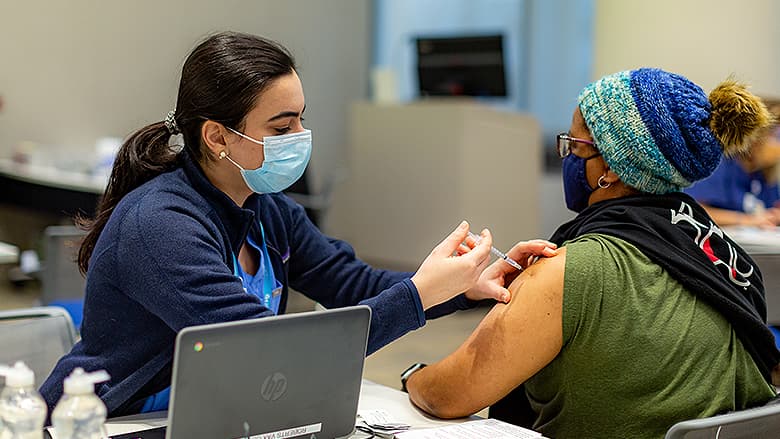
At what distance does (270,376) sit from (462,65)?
5102mm

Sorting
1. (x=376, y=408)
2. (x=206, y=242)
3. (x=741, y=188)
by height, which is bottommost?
(x=741, y=188)

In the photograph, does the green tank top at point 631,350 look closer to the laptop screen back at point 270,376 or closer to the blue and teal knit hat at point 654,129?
the blue and teal knit hat at point 654,129

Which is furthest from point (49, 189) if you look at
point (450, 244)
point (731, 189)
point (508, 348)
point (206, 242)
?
point (508, 348)

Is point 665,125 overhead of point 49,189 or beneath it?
overhead

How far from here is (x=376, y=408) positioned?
1659mm

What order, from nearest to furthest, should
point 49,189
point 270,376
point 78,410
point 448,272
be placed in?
point 78,410
point 270,376
point 448,272
point 49,189

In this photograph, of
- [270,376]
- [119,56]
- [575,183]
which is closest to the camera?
[270,376]

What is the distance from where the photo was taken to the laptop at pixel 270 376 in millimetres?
1221

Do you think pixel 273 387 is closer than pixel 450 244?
Yes

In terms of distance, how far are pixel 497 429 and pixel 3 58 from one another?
5.14 meters

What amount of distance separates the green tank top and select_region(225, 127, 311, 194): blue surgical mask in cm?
52

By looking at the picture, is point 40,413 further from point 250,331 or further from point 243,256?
point 243,256

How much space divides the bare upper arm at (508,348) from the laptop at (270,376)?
231 millimetres

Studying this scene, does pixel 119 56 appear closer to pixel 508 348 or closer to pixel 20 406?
pixel 508 348
